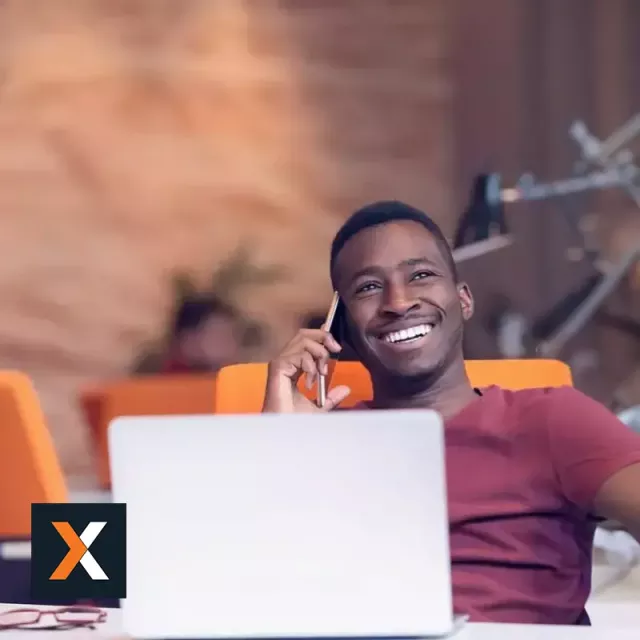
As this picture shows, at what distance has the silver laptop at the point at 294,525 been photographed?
1.06 metres

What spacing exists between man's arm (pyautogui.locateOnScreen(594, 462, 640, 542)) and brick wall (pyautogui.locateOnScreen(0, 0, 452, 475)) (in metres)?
2.96

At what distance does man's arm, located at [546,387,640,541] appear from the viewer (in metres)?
1.36

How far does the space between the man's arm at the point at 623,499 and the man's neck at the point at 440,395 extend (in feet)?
1.08

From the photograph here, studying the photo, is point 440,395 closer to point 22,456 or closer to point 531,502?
point 531,502

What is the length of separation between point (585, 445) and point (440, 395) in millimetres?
309

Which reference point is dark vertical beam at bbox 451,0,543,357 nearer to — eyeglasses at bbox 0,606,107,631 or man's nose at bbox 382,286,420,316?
man's nose at bbox 382,286,420,316

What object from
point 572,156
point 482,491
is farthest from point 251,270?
point 482,491

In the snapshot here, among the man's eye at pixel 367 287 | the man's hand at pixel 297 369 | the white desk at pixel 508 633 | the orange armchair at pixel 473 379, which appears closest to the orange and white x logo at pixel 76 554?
the white desk at pixel 508 633

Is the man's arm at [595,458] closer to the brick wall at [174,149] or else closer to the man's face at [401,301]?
the man's face at [401,301]

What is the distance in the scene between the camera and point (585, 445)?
4.75ft

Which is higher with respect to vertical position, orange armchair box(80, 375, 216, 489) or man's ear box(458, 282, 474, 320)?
orange armchair box(80, 375, 216, 489)

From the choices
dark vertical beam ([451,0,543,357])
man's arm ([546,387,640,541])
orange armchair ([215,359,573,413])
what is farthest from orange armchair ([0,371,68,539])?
dark vertical beam ([451,0,543,357])

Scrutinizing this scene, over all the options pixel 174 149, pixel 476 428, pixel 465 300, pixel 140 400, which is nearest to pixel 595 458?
pixel 476 428

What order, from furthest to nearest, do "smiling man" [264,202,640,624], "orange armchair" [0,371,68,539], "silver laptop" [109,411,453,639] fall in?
"orange armchair" [0,371,68,539] < "smiling man" [264,202,640,624] < "silver laptop" [109,411,453,639]
